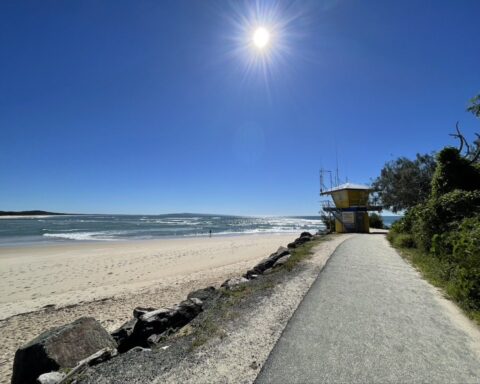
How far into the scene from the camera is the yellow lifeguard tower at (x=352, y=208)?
24391 millimetres

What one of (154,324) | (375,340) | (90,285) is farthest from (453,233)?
(90,285)

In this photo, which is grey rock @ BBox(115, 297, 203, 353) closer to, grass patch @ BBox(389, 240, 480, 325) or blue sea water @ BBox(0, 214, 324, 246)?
grass patch @ BBox(389, 240, 480, 325)

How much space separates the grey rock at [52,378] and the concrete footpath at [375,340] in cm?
273

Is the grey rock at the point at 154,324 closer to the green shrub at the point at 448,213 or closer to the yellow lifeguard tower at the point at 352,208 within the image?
the green shrub at the point at 448,213

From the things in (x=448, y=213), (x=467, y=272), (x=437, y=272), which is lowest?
(x=437, y=272)

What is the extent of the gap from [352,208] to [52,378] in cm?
2467

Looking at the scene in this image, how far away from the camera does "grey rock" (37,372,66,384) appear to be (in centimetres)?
352

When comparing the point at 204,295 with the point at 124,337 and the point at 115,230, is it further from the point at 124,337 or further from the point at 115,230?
the point at 115,230

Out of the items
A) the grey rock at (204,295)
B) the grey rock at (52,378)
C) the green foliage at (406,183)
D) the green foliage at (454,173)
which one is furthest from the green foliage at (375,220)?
the grey rock at (52,378)

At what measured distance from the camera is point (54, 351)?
419 cm

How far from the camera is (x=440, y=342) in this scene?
385 cm

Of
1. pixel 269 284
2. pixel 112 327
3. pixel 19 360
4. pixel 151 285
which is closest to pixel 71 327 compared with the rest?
pixel 19 360

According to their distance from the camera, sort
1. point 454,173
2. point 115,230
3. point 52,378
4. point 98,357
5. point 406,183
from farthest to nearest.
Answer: point 115,230, point 406,183, point 454,173, point 98,357, point 52,378

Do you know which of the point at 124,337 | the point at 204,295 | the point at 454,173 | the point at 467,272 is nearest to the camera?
the point at 467,272
